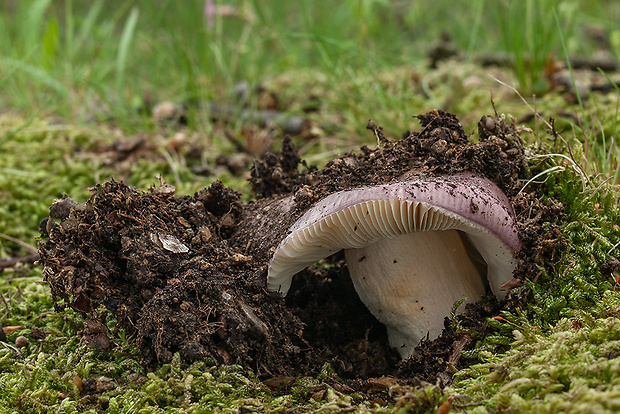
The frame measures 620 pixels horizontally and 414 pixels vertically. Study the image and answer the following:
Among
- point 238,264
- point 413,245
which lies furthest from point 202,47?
point 413,245

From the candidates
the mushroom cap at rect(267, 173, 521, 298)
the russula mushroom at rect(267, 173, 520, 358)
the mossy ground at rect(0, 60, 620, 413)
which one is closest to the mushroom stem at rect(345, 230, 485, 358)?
the russula mushroom at rect(267, 173, 520, 358)

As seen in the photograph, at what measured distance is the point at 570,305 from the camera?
2.04 meters

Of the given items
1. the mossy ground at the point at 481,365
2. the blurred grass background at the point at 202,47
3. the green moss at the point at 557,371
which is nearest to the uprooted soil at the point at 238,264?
the mossy ground at the point at 481,365

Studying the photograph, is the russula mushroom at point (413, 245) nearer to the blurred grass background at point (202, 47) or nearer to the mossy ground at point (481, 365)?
the mossy ground at point (481, 365)

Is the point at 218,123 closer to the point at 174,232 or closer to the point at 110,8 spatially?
the point at 174,232

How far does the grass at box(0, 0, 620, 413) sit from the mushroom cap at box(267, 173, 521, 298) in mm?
328

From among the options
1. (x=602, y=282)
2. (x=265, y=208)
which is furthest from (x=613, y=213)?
(x=265, y=208)

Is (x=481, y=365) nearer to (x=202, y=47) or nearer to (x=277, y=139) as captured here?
(x=277, y=139)

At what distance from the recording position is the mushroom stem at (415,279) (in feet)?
7.30

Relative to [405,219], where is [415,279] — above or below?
below

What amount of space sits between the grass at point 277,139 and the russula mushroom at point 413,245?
305 millimetres

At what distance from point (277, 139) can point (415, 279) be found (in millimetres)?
3161

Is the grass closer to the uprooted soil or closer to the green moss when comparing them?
the green moss

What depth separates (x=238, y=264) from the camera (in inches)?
86.0
